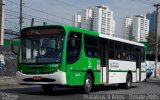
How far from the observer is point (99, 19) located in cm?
5969

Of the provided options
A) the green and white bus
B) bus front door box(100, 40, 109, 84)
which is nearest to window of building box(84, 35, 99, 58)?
Answer: the green and white bus

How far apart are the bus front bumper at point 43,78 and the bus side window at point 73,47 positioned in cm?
82

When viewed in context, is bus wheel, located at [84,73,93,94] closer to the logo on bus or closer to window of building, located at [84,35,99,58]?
window of building, located at [84,35,99,58]

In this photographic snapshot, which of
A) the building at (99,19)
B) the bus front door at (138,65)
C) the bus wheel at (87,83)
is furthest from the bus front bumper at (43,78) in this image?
the building at (99,19)

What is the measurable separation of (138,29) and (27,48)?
66.2 meters

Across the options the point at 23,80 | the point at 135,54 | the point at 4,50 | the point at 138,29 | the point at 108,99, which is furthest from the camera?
the point at 138,29

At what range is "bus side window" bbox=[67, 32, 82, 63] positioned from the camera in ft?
56.0

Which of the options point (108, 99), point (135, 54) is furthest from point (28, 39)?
point (135, 54)

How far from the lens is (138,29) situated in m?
82.1

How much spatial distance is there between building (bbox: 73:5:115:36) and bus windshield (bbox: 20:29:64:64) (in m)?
39.6

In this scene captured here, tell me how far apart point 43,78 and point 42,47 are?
130 cm

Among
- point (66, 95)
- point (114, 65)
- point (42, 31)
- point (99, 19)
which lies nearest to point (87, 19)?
point (99, 19)

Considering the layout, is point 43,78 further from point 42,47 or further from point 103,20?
point 103,20

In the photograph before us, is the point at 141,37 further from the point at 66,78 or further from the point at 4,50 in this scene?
the point at 66,78
